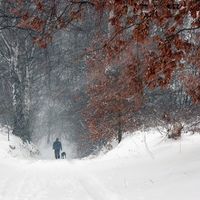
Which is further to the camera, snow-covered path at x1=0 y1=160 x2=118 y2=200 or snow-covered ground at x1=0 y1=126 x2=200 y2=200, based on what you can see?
snow-covered path at x1=0 y1=160 x2=118 y2=200

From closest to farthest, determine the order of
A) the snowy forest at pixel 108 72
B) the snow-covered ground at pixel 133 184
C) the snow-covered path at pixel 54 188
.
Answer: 1. the snow-covered ground at pixel 133 184
2. the snowy forest at pixel 108 72
3. the snow-covered path at pixel 54 188

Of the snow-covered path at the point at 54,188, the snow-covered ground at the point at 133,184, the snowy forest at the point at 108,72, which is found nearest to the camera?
the snow-covered ground at the point at 133,184

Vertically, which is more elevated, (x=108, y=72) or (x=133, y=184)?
(x=108, y=72)

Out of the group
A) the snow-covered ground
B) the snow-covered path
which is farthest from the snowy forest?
the snow-covered path

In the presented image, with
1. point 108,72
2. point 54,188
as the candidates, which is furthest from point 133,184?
point 108,72

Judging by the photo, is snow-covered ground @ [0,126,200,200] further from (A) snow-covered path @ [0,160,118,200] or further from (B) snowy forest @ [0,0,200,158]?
(B) snowy forest @ [0,0,200,158]

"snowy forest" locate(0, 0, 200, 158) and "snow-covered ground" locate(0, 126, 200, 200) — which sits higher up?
"snowy forest" locate(0, 0, 200, 158)

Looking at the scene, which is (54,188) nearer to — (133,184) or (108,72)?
(133,184)

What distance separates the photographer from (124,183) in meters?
5.73

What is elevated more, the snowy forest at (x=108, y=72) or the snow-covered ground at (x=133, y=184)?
the snowy forest at (x=108, y=72)

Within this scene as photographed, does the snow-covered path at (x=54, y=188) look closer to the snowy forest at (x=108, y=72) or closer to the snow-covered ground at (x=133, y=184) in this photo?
the snow-covered ground at (x=133, y=184)

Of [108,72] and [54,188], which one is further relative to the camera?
[108,72]

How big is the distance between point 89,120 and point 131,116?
2198 millimetres

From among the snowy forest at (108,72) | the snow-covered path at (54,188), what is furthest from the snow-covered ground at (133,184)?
the snowy forest at (108,72)
